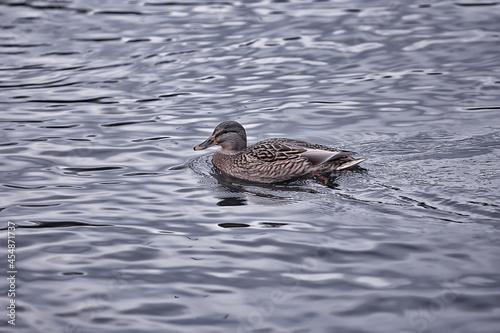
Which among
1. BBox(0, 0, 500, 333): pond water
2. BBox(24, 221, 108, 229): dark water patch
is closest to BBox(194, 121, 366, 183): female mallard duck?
BBox(0, 0, 500, 333): pond water

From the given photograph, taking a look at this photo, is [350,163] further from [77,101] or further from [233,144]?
[77,101]

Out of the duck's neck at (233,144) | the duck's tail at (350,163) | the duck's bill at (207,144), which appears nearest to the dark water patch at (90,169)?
the duck's bill at (207,144)

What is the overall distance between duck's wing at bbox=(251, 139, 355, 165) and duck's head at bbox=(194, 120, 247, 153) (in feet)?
1.53

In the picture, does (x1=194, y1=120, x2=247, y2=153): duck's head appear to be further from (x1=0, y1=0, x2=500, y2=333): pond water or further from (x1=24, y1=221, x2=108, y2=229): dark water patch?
(x1=24, y1=221, x2=108, y2=229): dark water patch

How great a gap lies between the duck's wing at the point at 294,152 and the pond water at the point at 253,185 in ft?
1.14

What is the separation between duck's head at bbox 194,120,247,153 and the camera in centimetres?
1143

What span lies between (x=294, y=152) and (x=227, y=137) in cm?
125

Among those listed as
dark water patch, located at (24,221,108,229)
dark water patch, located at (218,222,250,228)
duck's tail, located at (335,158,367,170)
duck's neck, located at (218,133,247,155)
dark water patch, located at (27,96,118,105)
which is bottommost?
dark water patch, located at (218,222,250,228)

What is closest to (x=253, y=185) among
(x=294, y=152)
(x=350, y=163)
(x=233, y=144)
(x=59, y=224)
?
(x=294, y=152)

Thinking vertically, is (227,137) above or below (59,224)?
above

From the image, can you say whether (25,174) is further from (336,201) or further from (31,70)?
(31,70)

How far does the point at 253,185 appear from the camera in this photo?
420 inches

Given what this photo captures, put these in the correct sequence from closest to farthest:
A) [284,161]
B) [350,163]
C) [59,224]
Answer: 1. [59,224]
2. [350,163]
3. [284,161]

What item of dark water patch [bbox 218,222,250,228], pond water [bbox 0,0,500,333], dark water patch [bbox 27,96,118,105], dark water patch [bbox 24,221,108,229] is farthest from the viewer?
dark water patch [bbox 27,96,118,105]
